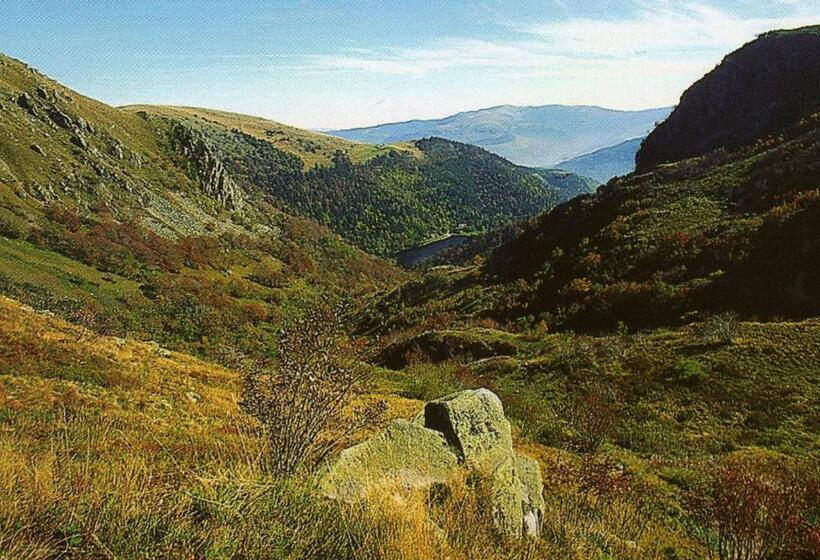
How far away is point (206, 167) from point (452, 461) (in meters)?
139

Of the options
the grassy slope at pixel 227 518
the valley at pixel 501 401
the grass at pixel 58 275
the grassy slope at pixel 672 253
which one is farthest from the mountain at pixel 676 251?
the grass at pixel 58 275

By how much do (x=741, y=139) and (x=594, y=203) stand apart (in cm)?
2539

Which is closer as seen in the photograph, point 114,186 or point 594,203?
point 594,203

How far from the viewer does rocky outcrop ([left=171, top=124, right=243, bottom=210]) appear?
128m

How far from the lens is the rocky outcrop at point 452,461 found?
16.8 feet

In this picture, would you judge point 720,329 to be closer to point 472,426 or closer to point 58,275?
point 472,426

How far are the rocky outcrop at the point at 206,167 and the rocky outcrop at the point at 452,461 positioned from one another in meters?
131

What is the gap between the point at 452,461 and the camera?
5.86 m

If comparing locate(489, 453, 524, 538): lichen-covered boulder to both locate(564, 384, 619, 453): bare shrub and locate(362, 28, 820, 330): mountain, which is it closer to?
locate(564, 384, 619, 453): bare shrub

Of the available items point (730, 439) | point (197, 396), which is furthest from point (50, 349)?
point (730, 439)

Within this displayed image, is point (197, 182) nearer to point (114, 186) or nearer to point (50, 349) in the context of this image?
point (114, 186)

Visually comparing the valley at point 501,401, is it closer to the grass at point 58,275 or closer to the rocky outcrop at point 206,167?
the grass at point 58,275

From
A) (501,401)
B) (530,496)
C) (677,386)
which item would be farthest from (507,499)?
(677,386)

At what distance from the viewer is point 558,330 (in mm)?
29516
